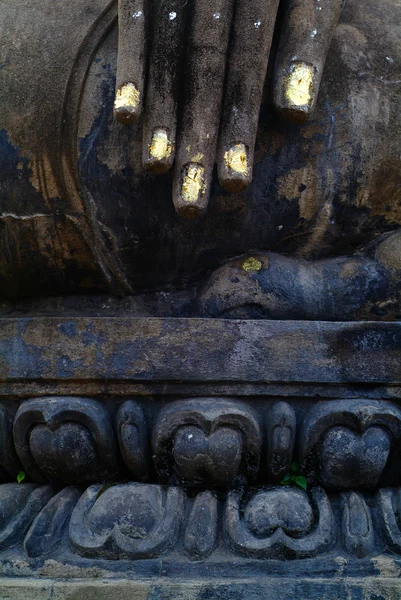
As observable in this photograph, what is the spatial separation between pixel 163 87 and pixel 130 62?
0.28 ft

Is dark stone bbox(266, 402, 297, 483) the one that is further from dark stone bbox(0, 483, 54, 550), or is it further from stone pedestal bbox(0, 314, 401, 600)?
dark stone bbox(0, 483, 54, 550)

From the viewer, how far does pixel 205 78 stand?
1846mm

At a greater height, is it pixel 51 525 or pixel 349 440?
pixel 349 440

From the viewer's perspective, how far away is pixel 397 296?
2.00 meters

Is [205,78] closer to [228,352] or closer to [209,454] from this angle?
[228,352]

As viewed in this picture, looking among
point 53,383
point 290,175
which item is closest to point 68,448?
point 53,383

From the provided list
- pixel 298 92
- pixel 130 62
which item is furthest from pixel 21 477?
pixel 298 92

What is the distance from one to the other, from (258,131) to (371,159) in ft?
0.88

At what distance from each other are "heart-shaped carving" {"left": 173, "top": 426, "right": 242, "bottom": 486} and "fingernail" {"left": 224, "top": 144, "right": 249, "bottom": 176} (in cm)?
55

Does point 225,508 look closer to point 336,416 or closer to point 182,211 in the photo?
point 336,416

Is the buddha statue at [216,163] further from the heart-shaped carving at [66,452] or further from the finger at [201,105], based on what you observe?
the heart-shaped carving at [66,452]

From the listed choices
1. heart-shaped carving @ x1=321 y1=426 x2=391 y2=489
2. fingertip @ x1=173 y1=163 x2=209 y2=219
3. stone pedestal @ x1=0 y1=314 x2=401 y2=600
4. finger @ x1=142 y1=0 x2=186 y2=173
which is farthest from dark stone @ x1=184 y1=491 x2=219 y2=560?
finger @ x1=142 y1=0 x2=186 y2=173

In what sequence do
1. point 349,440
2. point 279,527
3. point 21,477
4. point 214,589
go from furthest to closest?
point 21,477
point 349,440
point 279,527
point 214,589

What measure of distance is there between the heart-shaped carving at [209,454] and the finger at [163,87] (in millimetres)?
567
